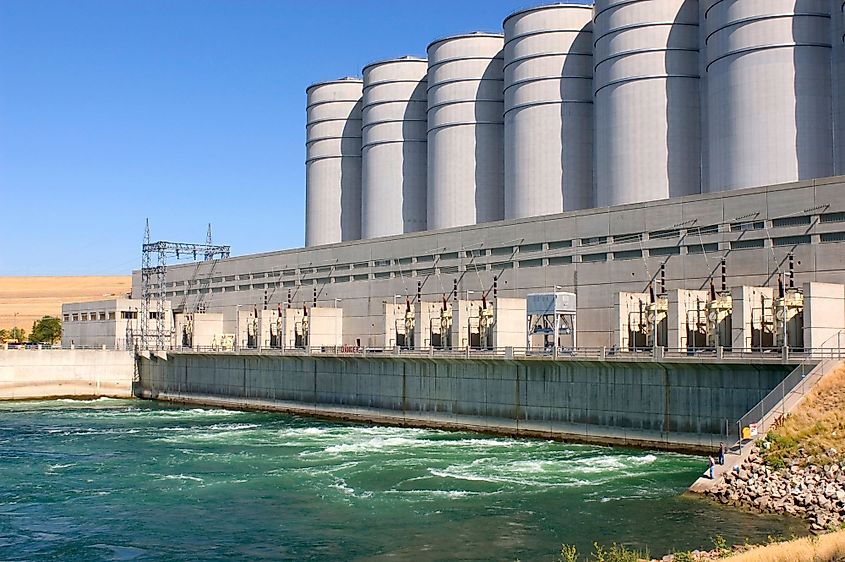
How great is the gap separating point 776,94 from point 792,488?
41.2 metres

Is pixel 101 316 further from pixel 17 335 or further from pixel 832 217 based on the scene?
pixel 832 217

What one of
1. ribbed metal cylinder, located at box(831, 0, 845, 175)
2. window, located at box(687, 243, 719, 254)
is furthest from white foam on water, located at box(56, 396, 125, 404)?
ribbed metal cylinder, located at box(831, 0, 845, 175)

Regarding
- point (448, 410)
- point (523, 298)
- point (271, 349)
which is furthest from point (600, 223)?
point (271, 349)

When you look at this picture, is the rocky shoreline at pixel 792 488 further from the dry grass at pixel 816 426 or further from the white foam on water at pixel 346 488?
the white foam on water at pixel 346 488

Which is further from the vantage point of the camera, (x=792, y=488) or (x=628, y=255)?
(x=628, y=255)

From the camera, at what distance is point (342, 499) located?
42.2m

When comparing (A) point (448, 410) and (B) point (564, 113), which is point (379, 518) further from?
(B) point (564, 113)

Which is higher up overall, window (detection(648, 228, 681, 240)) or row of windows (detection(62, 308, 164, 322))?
window (detection(648, 228, 681, 240))

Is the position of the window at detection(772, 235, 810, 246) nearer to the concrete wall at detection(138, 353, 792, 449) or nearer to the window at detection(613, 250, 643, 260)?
the window at detection(613, 250, 643, 260)

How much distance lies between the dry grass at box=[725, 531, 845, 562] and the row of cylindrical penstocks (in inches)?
1883

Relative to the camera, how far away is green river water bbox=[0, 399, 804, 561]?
34094 mm

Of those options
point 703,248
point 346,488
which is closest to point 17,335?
point 703,248

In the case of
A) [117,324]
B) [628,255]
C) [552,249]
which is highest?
[552,249]

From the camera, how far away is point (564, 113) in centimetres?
8856
